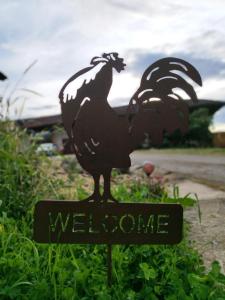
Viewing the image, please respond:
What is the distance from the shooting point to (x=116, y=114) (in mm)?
2455

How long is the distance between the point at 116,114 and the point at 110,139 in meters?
0.14

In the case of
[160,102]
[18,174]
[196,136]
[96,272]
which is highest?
[196,136]

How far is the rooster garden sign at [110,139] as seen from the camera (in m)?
2.41

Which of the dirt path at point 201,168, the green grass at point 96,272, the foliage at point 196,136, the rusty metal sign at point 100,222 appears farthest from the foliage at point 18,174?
the foliage at point 196,136

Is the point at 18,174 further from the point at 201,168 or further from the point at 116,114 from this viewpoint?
the point at 201,168

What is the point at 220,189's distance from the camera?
5.46 meters

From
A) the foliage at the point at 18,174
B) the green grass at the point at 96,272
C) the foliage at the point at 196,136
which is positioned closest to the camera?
the green grass at the point at 96,272

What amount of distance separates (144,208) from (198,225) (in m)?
1.32

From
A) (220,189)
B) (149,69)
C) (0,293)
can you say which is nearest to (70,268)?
(0,293)

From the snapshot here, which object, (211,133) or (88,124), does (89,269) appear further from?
(211,133)

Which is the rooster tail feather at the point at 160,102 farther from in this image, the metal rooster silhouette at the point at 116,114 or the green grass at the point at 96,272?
the green grass at the point at 96,272

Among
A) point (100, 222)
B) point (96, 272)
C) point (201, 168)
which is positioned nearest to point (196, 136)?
point (201, 168)

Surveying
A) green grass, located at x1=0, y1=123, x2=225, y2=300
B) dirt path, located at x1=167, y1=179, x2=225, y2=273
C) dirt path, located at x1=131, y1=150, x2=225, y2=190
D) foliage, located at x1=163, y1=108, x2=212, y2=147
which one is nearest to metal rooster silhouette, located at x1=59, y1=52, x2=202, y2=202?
green grass, located at x1=0, y1=123, x2=225, y2=300

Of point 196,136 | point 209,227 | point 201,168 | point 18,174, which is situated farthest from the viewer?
point 196,136
